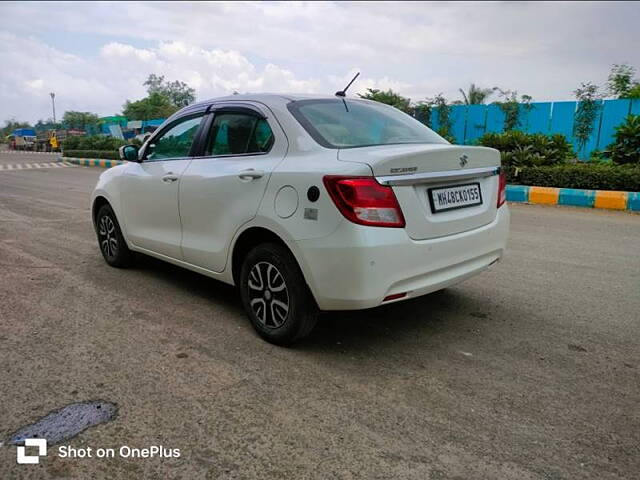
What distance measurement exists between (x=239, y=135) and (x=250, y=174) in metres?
0.48

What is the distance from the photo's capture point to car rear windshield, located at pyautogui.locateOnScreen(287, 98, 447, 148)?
10.5 feet

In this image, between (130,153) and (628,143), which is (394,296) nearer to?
(130,153)

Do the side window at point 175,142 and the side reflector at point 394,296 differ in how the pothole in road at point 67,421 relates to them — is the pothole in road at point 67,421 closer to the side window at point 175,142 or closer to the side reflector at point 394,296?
the side reflector at point 394,296

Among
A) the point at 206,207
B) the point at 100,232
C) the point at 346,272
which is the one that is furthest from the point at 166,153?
the point at 346,272

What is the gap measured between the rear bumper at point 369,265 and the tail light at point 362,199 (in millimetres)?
53

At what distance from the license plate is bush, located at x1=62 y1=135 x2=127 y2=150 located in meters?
25.0

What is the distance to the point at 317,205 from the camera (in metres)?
2.79

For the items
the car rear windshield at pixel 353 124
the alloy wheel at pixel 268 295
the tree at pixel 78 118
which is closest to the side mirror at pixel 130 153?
the car rear windshield at pixel 353 124

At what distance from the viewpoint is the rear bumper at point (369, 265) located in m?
2.68

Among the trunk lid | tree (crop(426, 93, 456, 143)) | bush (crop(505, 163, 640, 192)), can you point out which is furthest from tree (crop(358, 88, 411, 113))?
the trunk lid

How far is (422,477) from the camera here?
6.63 ft

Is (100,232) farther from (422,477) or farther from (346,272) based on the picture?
(422,477)

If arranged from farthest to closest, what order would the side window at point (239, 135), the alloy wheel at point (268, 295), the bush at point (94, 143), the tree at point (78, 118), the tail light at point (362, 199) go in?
the tree at point (78, 118), the bush at point (94, 143), the side window at point (239, 135), the alloy wheel at point (268, 295), the tail light at point (362, 199)

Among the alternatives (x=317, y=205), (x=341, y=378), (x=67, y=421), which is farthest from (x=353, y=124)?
(x=67, y=421)
